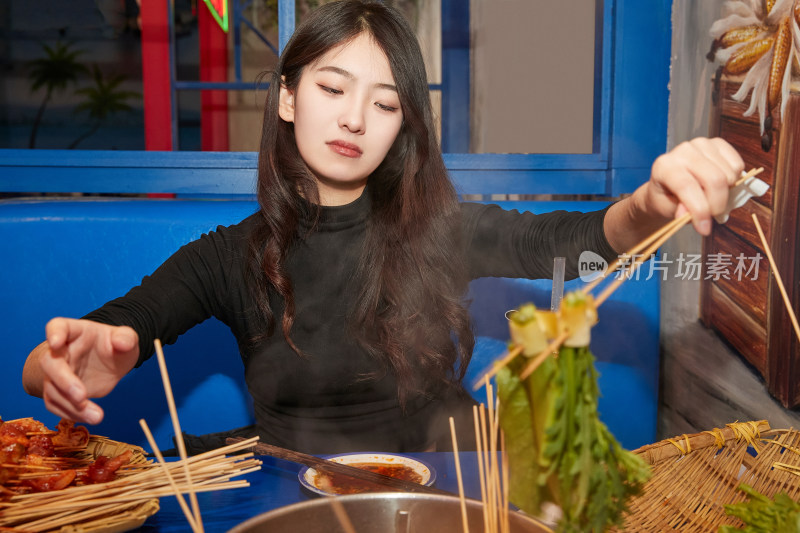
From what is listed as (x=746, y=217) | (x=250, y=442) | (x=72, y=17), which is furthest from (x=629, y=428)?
(x=72, y=17)

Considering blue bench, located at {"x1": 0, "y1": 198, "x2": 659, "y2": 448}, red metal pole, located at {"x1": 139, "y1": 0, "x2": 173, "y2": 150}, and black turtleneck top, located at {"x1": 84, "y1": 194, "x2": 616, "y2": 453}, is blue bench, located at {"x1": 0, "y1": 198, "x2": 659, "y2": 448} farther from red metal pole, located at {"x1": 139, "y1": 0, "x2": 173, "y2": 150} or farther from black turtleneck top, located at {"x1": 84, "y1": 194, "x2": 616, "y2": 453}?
red metal pole, located at {"x1": 139, "y1": 0, "x2": 173, "y2": 150}

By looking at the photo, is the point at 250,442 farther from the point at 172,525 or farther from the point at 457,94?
the point at 457,94

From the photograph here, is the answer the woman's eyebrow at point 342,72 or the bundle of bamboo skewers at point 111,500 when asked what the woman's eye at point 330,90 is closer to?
the woman's eyebrow at point 342,72

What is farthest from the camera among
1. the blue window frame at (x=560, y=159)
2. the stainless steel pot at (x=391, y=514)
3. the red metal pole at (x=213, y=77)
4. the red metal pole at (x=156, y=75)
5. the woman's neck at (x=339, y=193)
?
the red metal pole at (x=213, y=77)

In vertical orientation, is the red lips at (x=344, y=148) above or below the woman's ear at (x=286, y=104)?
below

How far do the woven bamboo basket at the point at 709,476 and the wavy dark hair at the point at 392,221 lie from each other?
2.30 ft

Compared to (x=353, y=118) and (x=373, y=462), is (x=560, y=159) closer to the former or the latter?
(x=353, y=118)

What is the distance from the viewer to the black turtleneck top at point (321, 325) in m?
1.56

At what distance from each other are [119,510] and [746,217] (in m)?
1.61

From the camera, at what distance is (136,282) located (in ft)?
6.58

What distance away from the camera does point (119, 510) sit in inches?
33.6

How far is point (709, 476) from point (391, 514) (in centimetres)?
52

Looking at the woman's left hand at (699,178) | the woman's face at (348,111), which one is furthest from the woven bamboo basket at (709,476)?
the woman's face at (348,111)

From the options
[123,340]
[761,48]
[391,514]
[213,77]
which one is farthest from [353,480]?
[213,77]
